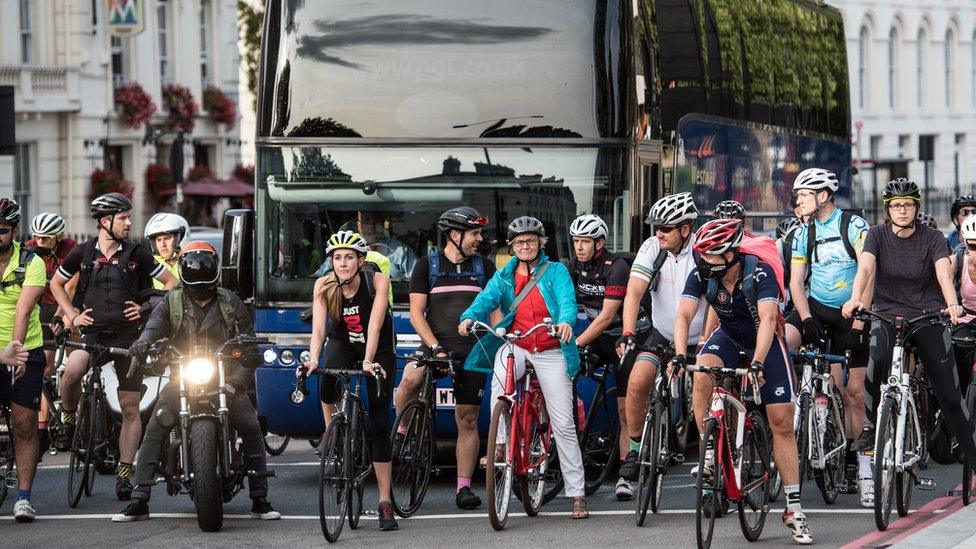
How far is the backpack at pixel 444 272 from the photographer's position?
38.3ft

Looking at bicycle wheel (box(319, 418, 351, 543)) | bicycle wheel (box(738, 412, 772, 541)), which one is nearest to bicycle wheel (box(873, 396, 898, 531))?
bicycle wheel (box(738, 412, 772, 541))

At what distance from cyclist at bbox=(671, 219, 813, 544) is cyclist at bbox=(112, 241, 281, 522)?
8.52 feet

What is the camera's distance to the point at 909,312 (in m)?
11.2

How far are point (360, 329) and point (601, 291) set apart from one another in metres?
1.82

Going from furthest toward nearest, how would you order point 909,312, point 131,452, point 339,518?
point 131,452, point 909,312, point 339,518

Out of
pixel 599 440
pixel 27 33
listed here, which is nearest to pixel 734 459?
pixel 599 440

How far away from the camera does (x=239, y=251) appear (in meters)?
13.6

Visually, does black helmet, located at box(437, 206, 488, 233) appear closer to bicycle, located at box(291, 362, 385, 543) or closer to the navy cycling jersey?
bicycle, located at box(291, 362, 385, 543)

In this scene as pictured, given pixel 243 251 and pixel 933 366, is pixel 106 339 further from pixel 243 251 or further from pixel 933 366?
pixel 933 366

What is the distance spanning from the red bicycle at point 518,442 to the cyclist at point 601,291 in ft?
2.00

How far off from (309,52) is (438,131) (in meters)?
1.00

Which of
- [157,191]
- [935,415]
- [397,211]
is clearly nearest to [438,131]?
[397,211]

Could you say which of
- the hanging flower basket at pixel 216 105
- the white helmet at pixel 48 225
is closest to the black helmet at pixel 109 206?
the white helmet at pixel 48 225

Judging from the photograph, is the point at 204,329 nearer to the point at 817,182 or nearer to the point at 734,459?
the point at 734,459
